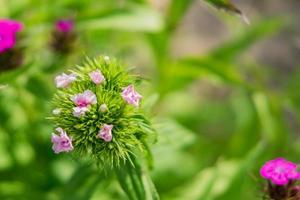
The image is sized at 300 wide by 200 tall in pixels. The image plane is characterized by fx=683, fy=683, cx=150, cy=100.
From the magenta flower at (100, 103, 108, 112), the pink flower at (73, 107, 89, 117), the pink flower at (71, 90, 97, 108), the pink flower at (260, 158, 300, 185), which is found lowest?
the pink flower at (260, 158, 300, 185)

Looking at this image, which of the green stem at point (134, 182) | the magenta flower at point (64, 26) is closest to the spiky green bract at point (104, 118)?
the green stem at point (134, 182)

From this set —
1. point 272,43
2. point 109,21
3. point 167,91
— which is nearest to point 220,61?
point 167,91

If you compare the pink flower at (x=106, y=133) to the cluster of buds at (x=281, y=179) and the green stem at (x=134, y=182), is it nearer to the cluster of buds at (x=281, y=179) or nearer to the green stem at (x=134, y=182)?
the green stem at (x=134, y=182)

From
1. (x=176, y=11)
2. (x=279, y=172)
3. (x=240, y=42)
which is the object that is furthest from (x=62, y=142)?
(x=240, y=42)

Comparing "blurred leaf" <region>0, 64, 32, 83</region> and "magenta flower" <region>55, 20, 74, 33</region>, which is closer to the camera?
"blurred leaf" <region>0, 64, 32, 83</region>

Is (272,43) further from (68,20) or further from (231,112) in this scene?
(68,20)

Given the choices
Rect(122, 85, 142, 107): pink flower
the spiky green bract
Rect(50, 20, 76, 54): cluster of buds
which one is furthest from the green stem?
Rect(50, 20, 76, 54): cluster of buds

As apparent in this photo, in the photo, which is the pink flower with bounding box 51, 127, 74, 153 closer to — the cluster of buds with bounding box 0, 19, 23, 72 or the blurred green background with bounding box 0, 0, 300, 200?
the blurred green background with bounding box 0, 0, 300, 200
